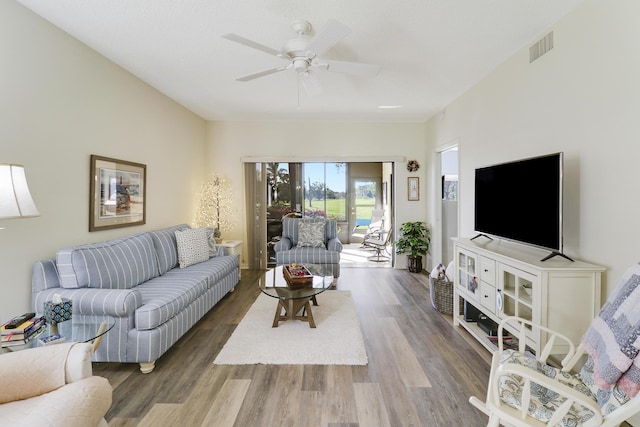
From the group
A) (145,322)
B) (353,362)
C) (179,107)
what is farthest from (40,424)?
(179,107)

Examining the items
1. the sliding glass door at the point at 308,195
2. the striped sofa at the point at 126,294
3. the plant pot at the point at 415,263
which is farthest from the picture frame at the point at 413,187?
the striped sofa at the point at 126,294

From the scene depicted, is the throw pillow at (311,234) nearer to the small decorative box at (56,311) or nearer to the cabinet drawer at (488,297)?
the cabinet drawer at (488,297)

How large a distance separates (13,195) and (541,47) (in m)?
3.81

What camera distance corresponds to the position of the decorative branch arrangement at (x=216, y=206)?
530 cm

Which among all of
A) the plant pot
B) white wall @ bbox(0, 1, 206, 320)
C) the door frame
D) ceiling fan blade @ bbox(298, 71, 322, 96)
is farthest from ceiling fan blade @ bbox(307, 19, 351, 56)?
the plant pot

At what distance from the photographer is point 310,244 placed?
5109 millimetres

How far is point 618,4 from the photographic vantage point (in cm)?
189

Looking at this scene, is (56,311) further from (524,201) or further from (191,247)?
(524,201)

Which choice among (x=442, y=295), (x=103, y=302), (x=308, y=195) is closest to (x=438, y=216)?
(x=442, y=295)

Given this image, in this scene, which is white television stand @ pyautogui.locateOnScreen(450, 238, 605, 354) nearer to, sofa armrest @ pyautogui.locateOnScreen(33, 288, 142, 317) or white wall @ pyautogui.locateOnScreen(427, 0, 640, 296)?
white wall @ pyautogui.locateOnScreen(427, 0, 640, 296)

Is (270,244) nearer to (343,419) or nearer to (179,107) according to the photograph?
(179,107)

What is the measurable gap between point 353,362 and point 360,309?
3.99 ft

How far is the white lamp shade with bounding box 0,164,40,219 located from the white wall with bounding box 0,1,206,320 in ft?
2.65

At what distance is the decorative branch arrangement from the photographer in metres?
5.30
